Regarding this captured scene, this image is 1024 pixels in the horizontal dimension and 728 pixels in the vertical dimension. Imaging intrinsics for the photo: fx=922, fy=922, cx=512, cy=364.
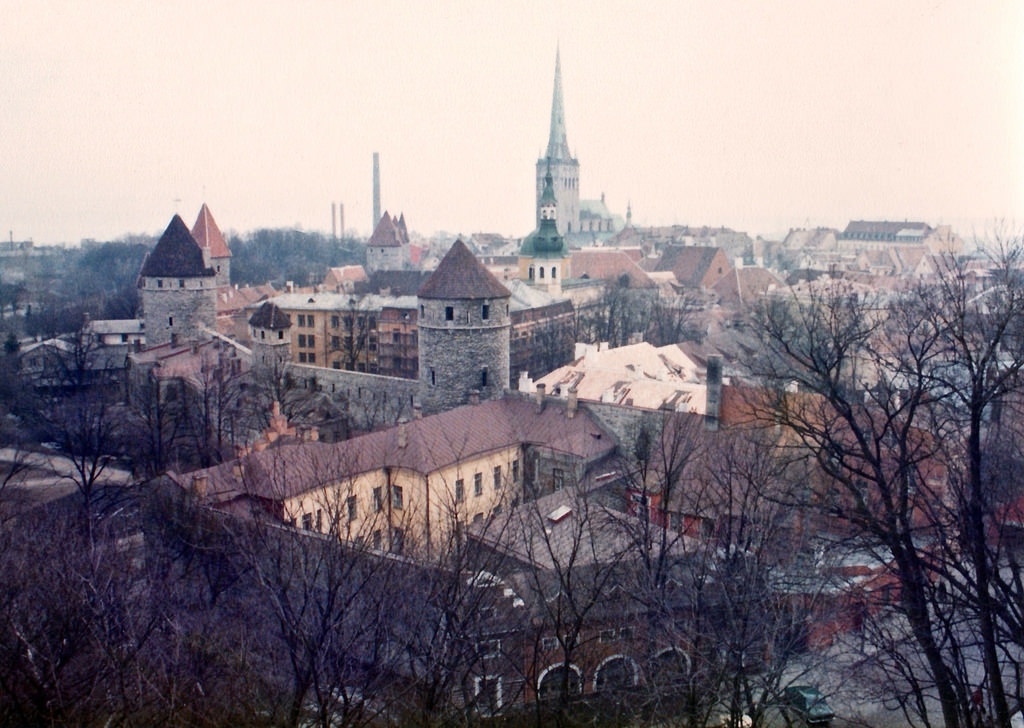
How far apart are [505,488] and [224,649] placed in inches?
445

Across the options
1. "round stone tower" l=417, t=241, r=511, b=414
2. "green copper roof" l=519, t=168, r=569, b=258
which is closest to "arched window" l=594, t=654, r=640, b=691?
"round stone tower" l=417, t=241, r=511, b=414

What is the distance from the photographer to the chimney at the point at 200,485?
16227 mm

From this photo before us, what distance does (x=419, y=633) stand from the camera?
9.99 metres

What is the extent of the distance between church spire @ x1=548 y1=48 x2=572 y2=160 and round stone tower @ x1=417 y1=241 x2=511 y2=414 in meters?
59.4

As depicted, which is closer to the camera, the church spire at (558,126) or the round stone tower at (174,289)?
the round stone tower at (174,289)

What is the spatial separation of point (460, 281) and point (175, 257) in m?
17.3

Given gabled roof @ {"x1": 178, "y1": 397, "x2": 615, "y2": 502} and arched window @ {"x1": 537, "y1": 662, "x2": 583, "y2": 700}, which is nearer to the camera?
arched window @ {"x1": 537, "y1": 662, "x2": 583, "y2": 700}

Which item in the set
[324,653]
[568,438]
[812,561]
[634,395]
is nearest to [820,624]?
[812,561]

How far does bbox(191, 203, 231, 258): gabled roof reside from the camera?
2052 inches

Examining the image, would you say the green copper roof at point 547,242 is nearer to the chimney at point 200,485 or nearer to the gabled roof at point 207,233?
the gabled roof at point 207,233

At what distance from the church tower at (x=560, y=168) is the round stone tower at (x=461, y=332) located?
55.5 metres

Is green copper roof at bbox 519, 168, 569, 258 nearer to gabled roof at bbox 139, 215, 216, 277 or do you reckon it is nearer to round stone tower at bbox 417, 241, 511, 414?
gabled roof at bbox 139, 215, 216, 277

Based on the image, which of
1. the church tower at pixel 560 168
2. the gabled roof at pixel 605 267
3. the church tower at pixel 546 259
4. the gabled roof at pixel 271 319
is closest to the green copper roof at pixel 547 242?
the church tower at pixel 546 259

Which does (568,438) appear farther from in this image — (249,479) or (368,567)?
(368,567)
